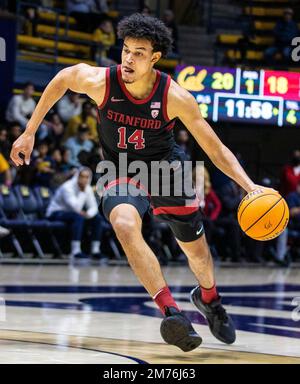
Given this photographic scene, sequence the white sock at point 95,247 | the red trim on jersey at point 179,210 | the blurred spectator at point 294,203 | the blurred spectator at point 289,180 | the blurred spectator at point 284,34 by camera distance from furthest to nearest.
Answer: the blurred spectator at point 284,34
the blurred spectator at point 289,180
the blurred spectator at point 294,203
the white sock at point 95,247
the red trim on jersey at point 179,210

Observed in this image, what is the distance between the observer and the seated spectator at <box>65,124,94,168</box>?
15.2 meters

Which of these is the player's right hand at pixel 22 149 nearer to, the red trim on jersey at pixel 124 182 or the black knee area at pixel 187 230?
the red trim on jersey at pixel 124 182

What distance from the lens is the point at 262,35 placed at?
2036 centimetres

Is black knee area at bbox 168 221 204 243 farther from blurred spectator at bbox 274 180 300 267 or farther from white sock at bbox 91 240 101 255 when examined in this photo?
blurred spectator at bbox 274 180 300 267

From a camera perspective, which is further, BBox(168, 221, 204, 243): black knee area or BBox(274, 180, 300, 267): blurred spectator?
BBox(274, 180, 300, 267): blurred spectator

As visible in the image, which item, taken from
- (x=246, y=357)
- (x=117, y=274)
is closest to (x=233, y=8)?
(x=117, y=274)

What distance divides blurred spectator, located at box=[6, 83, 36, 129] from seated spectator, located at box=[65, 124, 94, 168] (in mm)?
771

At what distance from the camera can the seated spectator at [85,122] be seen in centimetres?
1566

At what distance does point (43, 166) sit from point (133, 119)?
8.71 m

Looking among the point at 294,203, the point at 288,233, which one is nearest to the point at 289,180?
the point at 294,203

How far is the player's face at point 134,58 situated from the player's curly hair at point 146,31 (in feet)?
0.11

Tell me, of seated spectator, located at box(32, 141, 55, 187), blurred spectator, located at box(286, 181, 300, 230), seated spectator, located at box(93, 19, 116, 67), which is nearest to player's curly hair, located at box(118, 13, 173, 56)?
seated spectator, located at box(32, 141, 55, 187)

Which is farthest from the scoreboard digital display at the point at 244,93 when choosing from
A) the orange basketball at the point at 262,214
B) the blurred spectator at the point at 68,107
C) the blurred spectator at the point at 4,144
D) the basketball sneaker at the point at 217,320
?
the orange basketball at the point at 262,214
